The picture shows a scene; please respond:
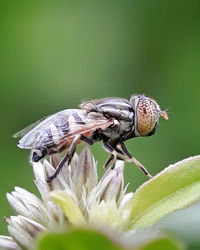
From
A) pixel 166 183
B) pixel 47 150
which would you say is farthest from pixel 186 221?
pixel 47 150

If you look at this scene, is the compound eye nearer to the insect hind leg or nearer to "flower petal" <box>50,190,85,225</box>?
the insect hind leg

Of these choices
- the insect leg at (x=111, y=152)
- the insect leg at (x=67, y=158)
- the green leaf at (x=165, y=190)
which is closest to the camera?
the green leaf at (x=165, y=190)

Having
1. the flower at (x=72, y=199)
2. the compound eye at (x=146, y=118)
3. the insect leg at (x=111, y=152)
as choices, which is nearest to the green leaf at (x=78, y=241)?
the flower at (x=72, y=199)

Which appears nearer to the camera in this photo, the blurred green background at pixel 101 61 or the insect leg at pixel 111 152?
the insect leg at pixel 111 152

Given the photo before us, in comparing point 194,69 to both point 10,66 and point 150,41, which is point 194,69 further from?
point 10,66

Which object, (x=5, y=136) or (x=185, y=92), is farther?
(x=185, y=92)

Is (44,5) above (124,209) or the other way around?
above

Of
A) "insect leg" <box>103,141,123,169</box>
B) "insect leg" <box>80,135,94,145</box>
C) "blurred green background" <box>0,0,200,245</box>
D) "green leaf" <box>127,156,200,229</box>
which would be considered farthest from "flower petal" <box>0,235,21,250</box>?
"blurred green background" <box>0,0,200,245</box>

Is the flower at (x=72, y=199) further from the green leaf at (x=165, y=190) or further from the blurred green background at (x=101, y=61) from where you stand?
the blurred green background at (x=101, y=61)
